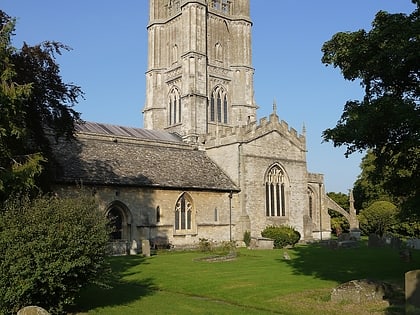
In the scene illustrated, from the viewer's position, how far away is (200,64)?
171 ft

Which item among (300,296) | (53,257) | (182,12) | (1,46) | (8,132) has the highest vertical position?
(182,12)

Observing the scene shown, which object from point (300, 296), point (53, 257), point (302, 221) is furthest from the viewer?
point (302, 221)

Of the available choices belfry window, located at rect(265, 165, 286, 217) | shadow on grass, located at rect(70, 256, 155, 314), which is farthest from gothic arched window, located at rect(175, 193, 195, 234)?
shadow on grass, located at rect(70, 256, 155, 314)

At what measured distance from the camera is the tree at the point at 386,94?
40.0 ft

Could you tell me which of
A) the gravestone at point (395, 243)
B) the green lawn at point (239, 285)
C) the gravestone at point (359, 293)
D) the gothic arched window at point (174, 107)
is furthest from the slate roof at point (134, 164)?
the gravestone at point (359, 293)

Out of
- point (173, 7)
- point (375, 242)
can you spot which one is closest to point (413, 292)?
point (375, 242)

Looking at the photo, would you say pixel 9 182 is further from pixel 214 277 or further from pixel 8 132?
pixel 214 277

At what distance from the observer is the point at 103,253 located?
11883 mm

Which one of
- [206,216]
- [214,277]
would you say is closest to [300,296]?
[214,277]

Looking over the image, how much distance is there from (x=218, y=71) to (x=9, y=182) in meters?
45.1

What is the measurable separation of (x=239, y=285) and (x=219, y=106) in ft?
134

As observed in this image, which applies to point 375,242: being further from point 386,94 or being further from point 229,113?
point 229,113

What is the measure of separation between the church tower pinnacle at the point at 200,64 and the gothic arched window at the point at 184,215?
19207 millimetres

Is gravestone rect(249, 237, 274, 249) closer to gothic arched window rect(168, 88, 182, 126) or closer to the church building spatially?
the church building
